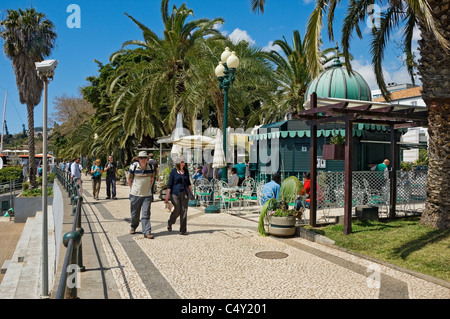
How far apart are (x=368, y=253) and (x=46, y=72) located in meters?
5.67

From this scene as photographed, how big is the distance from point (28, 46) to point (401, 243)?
24.8 m

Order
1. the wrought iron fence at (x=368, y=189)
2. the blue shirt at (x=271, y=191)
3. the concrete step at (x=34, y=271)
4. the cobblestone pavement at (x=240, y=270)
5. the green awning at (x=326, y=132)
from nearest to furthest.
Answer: the cobblestone pavement at (x=240, y=270)
the concrete step at (x=34, y=271)
the blue shirt at (x=271, y=191)
the wrought iron fence at (x=368, y=189)
the green awning at (x=326, y=132)

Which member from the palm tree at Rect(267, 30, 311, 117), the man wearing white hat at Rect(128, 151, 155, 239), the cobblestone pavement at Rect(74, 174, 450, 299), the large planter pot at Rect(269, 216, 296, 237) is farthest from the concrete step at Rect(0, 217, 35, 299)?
the palm tree at Rect(267, 30, 311, 117)

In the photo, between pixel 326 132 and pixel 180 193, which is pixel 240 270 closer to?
pixel 180 193

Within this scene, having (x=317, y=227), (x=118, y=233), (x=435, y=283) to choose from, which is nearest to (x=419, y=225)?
(x=317, y=227)

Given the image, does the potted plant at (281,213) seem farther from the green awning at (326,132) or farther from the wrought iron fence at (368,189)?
the green awning at (326,132)

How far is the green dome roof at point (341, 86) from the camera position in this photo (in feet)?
51.3

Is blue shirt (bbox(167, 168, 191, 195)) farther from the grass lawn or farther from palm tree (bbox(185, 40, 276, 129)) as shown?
palm tree (bbox(185, 40, 276, 129))

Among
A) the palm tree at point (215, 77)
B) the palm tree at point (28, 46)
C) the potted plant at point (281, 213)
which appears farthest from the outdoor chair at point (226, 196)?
the palm tree at point (28, 46)

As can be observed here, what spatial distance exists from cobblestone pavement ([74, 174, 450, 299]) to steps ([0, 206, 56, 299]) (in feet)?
3.02

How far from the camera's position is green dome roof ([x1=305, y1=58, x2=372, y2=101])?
51.3 feet

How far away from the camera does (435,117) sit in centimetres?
826

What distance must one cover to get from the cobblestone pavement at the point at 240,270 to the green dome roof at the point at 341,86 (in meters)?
9.11
